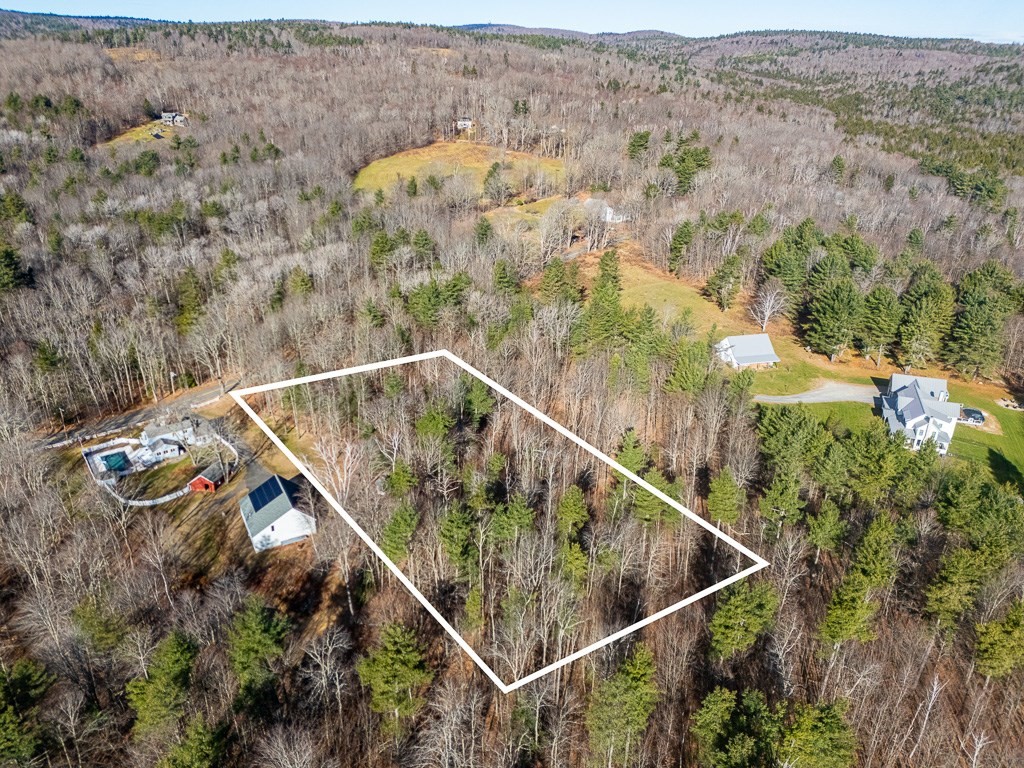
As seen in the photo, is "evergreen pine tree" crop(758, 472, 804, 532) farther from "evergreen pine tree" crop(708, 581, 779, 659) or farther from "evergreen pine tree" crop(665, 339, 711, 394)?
"evergreen pine tree" crop(665, 339, 711, 394)

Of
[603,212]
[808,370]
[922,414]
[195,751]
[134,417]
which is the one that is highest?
[603,212]

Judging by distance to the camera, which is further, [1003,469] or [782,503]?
[1003,469]

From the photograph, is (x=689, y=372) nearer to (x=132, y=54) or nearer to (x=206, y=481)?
(x=206, y=481)

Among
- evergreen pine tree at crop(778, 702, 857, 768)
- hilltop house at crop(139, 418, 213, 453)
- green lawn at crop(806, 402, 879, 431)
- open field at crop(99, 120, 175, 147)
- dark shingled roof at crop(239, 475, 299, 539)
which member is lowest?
hilltop house at crop(139, 418, 213, 453)

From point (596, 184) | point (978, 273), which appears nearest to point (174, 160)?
point (596, 184)

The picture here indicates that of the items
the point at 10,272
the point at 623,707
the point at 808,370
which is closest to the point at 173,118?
the point at 10,272

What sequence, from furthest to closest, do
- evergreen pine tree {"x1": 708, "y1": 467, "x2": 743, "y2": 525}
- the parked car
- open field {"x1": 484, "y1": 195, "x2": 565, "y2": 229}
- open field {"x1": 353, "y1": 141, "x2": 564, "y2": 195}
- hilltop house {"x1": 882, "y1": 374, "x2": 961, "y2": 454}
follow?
open field {"x1": 353, "y1": 141, "x2": 564, "y2": 195}
open field {"x1": 484, "y1": 195, "x2": 565, "y2": 229}
the parked car
hilltop house {"x1": 882, "y1": 374, "x2": 961, "y2": 454}
evergreen pine tree {"x1": 708, "y1": 467, "x2": 743, "y2": 525}

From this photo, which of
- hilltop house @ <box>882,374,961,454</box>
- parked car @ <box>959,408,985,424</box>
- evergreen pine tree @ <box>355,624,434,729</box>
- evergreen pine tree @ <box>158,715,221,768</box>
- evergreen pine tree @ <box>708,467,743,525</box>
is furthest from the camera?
parked car @ <box>959,408,985,424</box>

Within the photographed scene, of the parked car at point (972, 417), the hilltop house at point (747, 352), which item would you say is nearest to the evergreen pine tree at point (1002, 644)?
the parked car at point (972, 417)

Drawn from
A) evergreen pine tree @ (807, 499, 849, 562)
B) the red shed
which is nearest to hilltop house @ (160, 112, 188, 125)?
the red shed
